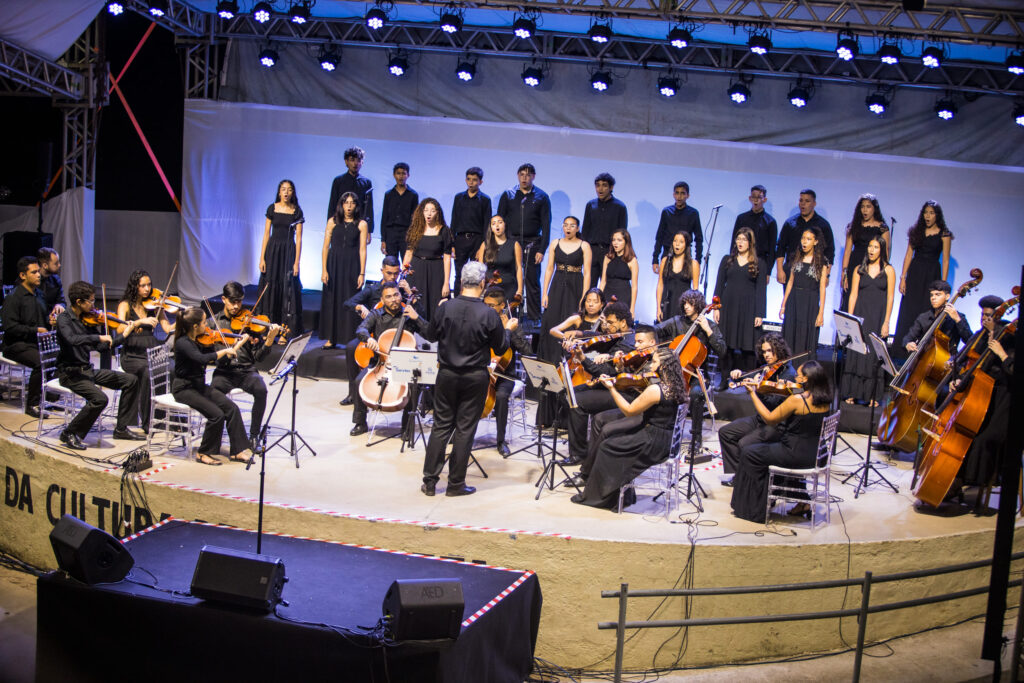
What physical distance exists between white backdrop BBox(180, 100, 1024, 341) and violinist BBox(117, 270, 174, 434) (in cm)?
389

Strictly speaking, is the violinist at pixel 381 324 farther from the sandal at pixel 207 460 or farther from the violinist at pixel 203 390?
the sandal at pixel 207 460

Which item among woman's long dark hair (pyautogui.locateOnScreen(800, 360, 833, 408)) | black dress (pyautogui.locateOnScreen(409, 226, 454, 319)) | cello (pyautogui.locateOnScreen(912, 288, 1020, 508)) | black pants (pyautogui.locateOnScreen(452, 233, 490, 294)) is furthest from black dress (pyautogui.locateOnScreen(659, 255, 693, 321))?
cello (pyautogui.locateOnScreen(912, 288, 1020, 508))

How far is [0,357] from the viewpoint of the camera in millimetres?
8164

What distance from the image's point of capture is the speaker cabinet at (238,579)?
4.32 meters

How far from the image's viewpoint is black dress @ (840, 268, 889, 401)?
8.49 metres

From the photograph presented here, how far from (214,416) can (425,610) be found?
3.38 m

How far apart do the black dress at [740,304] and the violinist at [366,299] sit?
3000mm

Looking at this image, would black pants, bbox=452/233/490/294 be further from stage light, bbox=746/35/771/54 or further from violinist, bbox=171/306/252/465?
stage light, bbox=746/35/771/54

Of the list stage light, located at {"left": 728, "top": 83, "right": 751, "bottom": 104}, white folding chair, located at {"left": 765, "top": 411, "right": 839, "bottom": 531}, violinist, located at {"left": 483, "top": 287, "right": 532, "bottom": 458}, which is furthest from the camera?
stage light, located at {"left": 728, "top": 83, "right": 751, "bottom": 104}

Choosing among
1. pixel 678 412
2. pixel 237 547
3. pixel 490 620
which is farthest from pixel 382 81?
pixel 490 620

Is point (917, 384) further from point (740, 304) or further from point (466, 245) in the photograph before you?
point (466, 245)

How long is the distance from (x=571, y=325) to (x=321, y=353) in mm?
2962

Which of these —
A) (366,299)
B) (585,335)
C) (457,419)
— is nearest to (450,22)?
(366,299)

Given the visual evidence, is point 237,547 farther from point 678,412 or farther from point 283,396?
point 283,396
